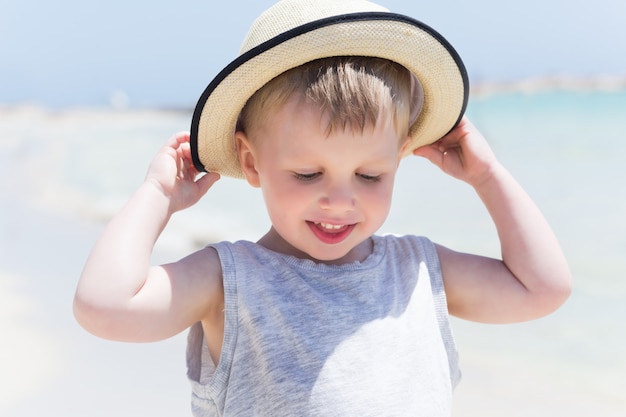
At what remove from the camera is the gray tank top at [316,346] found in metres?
1.64

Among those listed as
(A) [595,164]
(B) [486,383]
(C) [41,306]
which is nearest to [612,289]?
(B) [486,383]

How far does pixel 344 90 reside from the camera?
1.60 metres

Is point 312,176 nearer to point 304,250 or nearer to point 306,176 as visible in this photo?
point 306,176

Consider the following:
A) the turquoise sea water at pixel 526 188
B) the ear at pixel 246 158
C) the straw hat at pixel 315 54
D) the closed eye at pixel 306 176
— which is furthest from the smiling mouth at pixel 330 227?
the turquoise sea water at pixel 526 188

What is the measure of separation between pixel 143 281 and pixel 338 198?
44cm

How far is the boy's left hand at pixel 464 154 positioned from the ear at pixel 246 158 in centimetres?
48

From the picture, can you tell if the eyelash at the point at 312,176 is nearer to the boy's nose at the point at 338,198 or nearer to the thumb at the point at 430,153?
the boy's nose at the point at 338,198

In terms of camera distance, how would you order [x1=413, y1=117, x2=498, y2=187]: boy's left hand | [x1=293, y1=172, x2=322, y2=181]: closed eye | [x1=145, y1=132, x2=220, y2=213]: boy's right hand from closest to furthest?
[x1=293, y1=172, x2=322, y2=181]: closed eye, [x1=145, y1=132, x2=220, y2=213]: boy's right hand, [x1=413, y1=117, x2=498, y2=187]: boy's left hand

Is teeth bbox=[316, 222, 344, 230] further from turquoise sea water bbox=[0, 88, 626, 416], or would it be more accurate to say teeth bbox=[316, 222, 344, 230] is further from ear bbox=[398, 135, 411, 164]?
turquoise sea water bbox=[0, 88, 626, 416]

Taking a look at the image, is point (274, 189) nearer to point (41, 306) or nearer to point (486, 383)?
point (486, 383)

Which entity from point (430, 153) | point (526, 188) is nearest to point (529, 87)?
point (526, 188)

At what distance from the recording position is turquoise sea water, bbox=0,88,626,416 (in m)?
3.46

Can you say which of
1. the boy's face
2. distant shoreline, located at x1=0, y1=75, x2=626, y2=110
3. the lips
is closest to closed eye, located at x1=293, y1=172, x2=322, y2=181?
the boy's face

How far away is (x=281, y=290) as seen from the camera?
172cm
